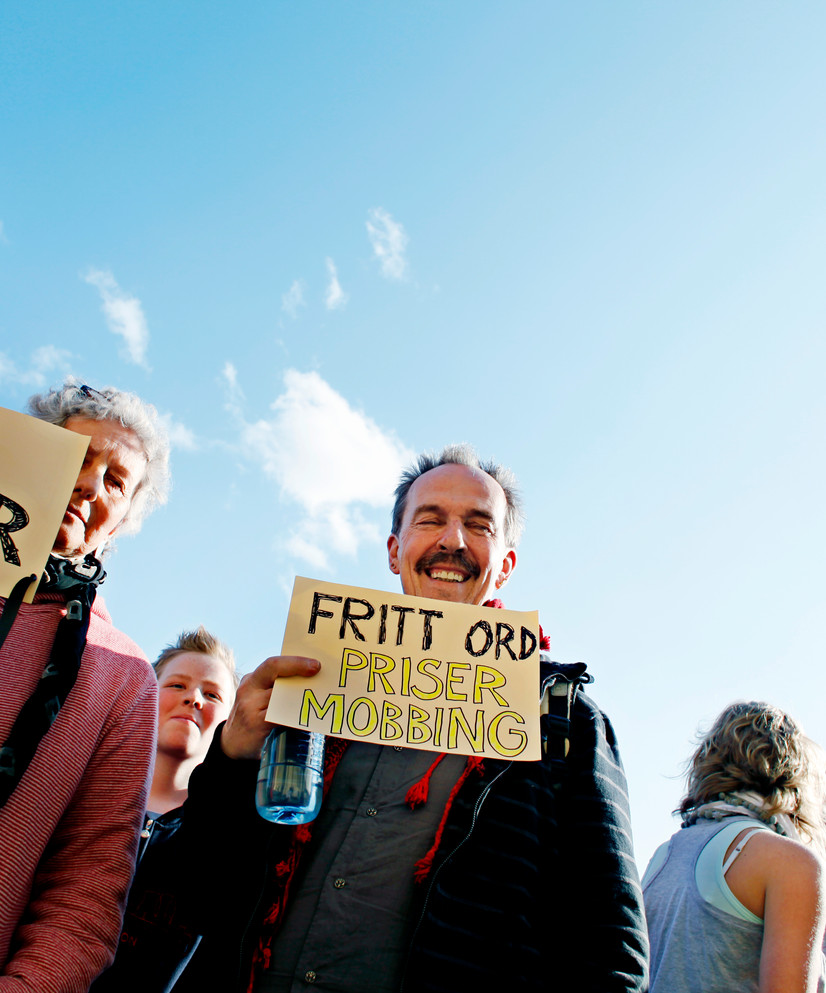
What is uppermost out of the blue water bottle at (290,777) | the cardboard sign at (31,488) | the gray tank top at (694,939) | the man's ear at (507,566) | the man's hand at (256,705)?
the man's ear at (507,566)

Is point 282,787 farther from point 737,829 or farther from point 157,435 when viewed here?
point 737,829

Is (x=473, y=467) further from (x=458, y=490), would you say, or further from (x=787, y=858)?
(x=787, y=858)

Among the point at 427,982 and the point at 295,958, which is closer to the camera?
the point at 427,982

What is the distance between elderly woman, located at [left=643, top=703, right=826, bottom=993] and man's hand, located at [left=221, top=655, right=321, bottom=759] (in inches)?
69.6

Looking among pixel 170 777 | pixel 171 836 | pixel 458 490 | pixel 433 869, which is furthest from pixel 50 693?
pixel 170 777

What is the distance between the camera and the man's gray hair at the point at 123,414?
8.26ft

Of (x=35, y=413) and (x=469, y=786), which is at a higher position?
(x=35, y=413)

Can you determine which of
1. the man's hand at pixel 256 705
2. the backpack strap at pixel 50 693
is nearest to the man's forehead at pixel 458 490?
the man's hand at pixel 256 705

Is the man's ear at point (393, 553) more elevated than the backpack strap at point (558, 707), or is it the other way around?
the man's ear at point (393, 553)

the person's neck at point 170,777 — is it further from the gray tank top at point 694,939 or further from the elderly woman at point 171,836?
the gray tank top at point 694,939

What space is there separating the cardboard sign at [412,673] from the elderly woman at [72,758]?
1.44ft

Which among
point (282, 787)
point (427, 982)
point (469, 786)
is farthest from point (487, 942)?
point (282, 787)

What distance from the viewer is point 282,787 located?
1896mm

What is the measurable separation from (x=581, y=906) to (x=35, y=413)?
2177 mm
